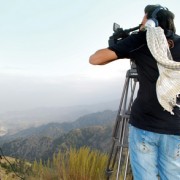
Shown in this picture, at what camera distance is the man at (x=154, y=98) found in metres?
2.10

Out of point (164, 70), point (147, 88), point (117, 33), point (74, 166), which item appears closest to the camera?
point (164, 70)

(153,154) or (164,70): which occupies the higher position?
(164,70)

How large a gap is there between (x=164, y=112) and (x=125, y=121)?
105cm

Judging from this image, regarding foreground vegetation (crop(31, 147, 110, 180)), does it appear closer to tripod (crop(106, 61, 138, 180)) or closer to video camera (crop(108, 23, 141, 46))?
tripod (crop(106, 61, 138, 180))

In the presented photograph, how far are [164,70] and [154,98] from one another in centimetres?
21

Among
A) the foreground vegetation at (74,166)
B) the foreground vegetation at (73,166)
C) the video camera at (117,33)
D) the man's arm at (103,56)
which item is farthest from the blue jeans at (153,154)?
the foreground vegetation at (74,166)

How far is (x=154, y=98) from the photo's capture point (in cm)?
215

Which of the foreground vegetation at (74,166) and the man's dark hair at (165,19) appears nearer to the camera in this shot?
the man's dark hair at (165,19)

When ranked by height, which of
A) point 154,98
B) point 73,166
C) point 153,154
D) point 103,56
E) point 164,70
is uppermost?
point 103,56

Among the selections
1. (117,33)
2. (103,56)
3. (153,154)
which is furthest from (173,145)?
(117,33)

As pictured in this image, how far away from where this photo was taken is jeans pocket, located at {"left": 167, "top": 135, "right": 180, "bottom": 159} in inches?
84.9

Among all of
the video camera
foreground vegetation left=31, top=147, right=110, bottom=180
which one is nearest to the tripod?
the video camera

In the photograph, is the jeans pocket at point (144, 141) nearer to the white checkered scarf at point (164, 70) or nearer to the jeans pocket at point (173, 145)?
the jeans pocket at point (173, 145)

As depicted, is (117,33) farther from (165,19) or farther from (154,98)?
(154,98)
